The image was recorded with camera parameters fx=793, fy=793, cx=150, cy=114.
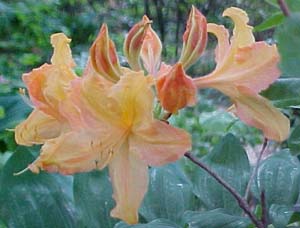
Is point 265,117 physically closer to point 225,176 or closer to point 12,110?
point 225,176

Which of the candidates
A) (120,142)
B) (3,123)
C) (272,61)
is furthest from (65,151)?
(3,123)

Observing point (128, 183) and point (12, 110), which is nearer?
point (128, 183)

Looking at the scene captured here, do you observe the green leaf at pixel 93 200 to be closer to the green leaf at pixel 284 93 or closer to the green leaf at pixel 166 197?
the green leaf at pixel 166 197

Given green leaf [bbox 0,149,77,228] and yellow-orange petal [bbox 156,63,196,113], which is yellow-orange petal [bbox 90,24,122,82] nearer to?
yellow-orange petal [bbox 156,63,196,113]

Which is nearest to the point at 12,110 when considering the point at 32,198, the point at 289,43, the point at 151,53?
the point at 32,198

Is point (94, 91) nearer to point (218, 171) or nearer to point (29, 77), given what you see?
point (29, 77)

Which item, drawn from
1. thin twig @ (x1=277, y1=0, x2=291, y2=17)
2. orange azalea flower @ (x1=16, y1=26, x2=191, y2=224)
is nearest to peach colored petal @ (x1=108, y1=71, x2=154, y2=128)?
orange azalea flower @ (x1=16, y1=26, x2=191, y2=224)
